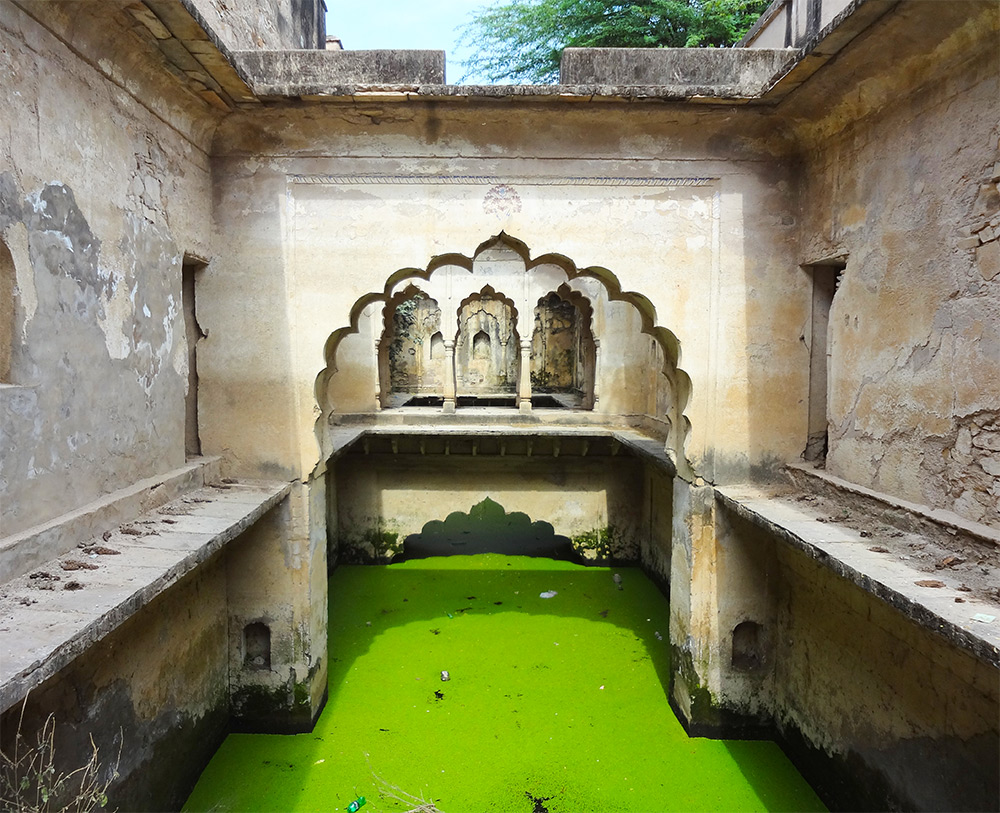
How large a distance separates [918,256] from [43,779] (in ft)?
17.1

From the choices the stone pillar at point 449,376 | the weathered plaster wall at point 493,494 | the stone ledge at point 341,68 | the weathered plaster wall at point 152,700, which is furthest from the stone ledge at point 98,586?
the stone pillar at point 449,376

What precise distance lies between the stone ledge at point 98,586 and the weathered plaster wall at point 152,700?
65 centimetres

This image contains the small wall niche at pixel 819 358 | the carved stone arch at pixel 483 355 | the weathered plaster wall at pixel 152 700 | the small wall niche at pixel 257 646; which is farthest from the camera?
the carved stone arch at pixel 483 355

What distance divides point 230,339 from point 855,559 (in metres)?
4.39

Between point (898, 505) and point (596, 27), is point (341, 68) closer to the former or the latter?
point (898, 505)

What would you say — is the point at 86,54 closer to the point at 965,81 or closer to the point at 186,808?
the point at 965,81

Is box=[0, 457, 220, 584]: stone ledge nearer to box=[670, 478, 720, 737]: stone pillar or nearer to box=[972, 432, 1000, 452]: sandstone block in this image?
box=[670, 478, 720, 737]: stone pillar

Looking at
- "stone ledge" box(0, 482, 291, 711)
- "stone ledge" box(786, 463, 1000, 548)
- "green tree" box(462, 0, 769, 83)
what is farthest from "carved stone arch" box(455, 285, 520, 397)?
"stone ledge" box(0, 482, 291, 711)

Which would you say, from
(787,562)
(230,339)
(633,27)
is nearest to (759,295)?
(787,562)

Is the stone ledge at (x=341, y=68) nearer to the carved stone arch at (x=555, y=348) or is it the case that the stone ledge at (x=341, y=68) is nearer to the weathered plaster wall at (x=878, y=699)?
the weathered plaster wall at (x=878, y=699)

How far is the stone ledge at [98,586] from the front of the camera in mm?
1990

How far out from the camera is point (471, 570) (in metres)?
8.92

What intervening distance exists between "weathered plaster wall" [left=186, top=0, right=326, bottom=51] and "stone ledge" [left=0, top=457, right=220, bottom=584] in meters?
2.79

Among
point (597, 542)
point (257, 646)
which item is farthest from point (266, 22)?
point (597, 542)
